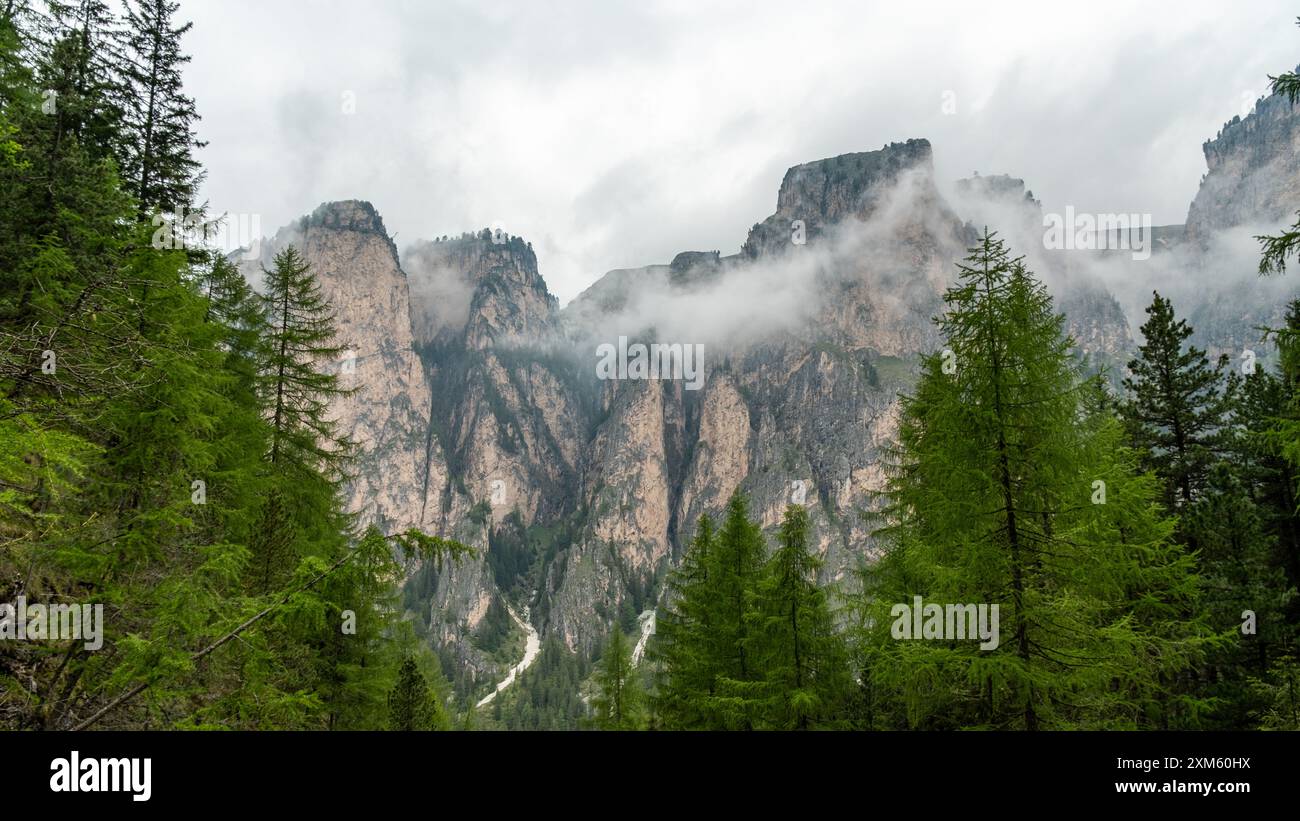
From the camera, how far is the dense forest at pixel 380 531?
5812 mm

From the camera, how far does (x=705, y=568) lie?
63.5 feet

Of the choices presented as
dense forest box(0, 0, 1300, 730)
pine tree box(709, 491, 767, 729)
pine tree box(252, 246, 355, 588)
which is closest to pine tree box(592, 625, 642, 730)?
dense forest box(0, 0, 1300, 730)

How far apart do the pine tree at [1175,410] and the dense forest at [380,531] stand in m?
0.11

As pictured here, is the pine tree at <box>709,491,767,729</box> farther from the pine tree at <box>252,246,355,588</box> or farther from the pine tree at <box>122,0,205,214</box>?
the pine tree at <box>122,0,205,214</box>

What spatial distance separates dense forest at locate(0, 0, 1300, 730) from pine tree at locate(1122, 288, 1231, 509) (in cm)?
11

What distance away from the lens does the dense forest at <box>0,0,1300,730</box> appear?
5812 millimetres

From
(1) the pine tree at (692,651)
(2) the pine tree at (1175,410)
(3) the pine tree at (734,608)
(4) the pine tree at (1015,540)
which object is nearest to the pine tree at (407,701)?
(1) the pine tree at (692,651)

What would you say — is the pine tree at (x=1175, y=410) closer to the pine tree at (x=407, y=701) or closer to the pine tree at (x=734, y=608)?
the pine tree at (x=734, y=608)

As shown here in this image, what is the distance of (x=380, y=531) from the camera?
5.51 meters

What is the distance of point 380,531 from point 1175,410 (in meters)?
23.8
